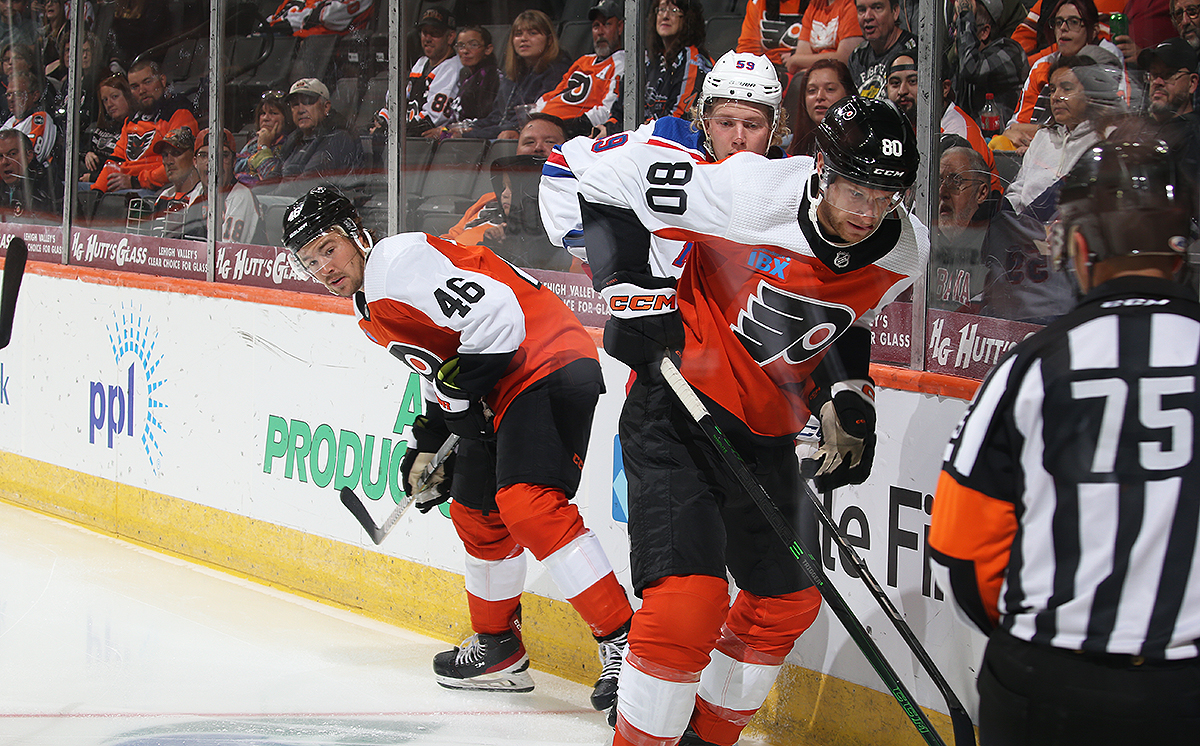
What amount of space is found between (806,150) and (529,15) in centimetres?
113

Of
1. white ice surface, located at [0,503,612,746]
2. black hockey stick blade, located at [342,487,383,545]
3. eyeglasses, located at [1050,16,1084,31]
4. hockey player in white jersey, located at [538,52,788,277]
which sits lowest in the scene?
white ice surface, located at [0,503,612,746]

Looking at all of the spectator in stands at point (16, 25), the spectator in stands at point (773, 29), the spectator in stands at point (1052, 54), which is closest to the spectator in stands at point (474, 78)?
the spectator in stands at point (773, 29)

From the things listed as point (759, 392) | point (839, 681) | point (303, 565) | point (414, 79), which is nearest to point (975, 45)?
point (759, 392)

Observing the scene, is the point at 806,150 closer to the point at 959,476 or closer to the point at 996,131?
the point at 996,131

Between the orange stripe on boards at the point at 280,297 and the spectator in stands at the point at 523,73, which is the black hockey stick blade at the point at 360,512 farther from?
the spectator in stands at the point at 523,73

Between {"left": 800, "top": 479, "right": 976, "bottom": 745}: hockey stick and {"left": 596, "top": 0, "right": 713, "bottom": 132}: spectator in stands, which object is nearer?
{"left": 800, "top": 479, "right": 976, "bottom": 745}: hockey stick

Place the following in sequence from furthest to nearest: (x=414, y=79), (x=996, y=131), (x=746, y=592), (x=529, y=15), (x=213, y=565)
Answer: (x=213, y=565) < (x=414, y=79) < (x=529, y=15) < (x=996, y=131) < (x=746, y=592)

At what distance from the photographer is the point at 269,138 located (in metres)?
4.00

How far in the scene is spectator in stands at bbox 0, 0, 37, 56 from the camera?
16.4ft

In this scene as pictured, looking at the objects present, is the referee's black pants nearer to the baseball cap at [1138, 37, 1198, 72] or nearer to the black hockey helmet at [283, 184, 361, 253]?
the baseball cap at [1138, 37, 1198, 72]

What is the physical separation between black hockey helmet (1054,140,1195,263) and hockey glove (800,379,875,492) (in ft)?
2.89

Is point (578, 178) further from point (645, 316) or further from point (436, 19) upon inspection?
point (436, 19)

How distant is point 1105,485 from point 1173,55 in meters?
1.30

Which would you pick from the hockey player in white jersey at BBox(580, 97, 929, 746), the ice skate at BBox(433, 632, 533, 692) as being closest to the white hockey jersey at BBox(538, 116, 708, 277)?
the hockey player in white jersey at BBox(580, 97, 929, 746)
